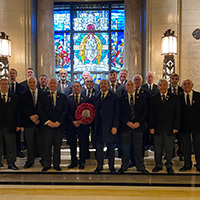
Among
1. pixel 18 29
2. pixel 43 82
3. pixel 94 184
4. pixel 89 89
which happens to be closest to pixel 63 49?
pixel 18 29

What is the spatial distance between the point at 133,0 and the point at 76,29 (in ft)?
6.66

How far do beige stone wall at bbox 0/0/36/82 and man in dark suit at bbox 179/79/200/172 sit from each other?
463 cm

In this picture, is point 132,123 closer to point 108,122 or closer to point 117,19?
point 108,122

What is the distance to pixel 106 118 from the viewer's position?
4969mm

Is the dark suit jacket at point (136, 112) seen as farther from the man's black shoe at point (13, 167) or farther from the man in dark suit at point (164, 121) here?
the man's black shoe at point (13, 167)

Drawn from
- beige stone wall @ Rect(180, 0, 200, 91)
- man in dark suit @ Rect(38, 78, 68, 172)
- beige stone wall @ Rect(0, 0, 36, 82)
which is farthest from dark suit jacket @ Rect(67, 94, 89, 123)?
beige stone wall @ Rect(180, 0, 200, 91)

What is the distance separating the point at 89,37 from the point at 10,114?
4872mm

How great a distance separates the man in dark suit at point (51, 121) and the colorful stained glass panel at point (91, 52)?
4199 mm

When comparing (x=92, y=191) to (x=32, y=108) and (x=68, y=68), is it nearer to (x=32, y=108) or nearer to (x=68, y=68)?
(x=32, y=108)

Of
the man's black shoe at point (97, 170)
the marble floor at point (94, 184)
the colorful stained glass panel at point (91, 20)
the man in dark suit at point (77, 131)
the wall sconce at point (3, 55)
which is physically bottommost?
the marble floor at point (94, 184)

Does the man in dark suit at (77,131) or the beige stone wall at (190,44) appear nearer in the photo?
the man in dark suit at (77,131)

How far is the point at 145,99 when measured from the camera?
5.07m

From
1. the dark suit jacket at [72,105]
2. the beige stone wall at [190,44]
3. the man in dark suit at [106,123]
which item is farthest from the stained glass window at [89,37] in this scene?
the man in dark suit at [106,123]

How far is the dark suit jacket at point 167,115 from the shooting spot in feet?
16.4
